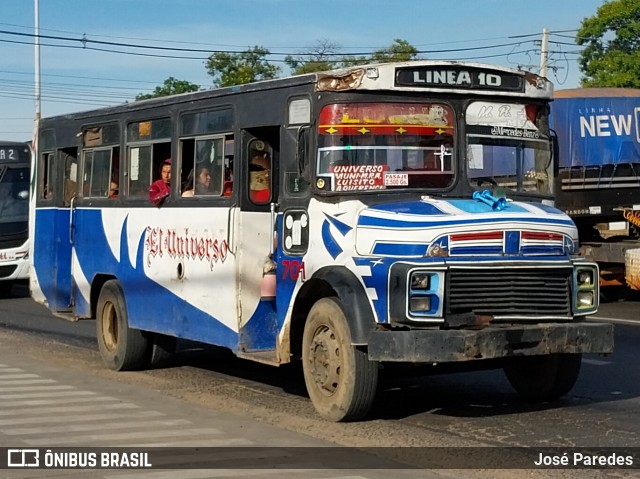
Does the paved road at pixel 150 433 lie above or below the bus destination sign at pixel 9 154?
below

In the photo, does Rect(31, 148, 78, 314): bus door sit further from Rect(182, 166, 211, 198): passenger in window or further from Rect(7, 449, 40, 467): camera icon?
Rect(7, 449, 40, 467): camera icon

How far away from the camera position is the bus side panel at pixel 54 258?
46.1 ft

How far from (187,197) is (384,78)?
2.85 metres

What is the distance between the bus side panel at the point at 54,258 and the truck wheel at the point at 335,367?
17.3 feet

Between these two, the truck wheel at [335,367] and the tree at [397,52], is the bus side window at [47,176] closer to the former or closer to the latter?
the truck wheel at [335,367]

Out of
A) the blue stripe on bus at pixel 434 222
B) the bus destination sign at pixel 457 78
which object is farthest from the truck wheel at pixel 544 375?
the bus destination sign at pixel 457 78

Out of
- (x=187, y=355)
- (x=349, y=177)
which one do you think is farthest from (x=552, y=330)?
(x=187, y=355)

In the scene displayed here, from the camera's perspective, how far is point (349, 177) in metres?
9.36

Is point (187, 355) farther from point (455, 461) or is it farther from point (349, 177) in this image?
point (455, 461)

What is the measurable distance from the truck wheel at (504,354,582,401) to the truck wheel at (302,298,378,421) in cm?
161

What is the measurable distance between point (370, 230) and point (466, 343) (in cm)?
118

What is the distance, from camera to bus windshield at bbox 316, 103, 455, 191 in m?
9.34

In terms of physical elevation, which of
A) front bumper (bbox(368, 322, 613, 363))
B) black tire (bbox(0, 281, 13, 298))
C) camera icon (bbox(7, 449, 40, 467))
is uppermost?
front bumper (bbox(368, 322, 613, 363))

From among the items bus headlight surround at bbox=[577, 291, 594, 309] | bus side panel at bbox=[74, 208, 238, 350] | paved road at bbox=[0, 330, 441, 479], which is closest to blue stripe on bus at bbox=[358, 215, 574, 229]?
bus headlight surround at bbox=[577, 291, 594, 309]
